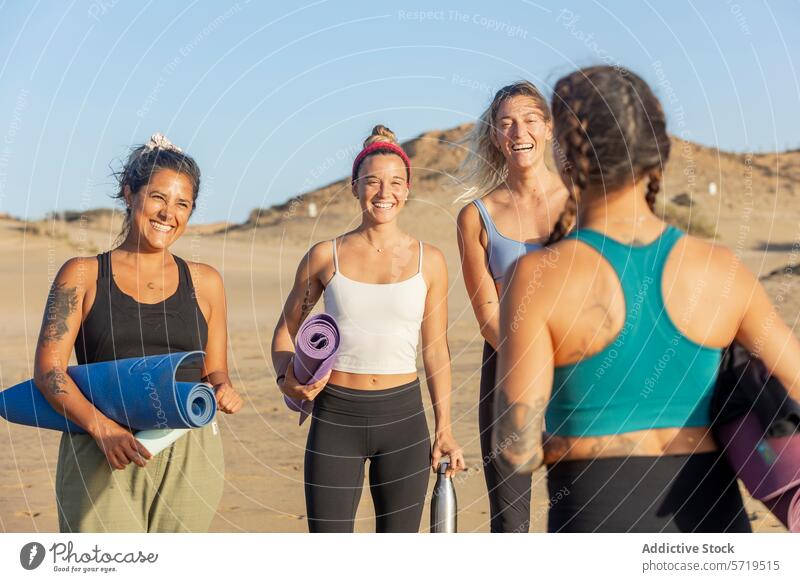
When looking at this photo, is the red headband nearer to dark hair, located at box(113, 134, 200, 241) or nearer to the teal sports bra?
dark hair, located at box(113, 134, 200, 241)

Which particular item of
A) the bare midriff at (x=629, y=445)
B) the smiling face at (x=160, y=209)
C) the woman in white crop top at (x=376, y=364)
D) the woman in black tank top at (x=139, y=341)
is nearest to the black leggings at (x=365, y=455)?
the woman in white crop top at (x=376, y=364)

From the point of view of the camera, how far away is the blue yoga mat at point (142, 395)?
13.0 ft

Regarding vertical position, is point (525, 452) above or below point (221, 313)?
below

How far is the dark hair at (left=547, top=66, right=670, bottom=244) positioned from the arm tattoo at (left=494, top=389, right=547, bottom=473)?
619 mm

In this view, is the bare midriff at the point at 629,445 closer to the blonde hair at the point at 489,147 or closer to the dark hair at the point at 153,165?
the dark hair at the point at 153,165

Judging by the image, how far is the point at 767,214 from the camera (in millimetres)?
31516

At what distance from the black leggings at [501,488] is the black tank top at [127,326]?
132cm

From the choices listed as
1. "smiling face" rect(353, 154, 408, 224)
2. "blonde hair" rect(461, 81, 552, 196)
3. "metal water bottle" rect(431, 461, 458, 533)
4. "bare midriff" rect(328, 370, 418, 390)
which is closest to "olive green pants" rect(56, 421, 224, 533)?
"bare midriff" rect(328, 370, 418, 390)

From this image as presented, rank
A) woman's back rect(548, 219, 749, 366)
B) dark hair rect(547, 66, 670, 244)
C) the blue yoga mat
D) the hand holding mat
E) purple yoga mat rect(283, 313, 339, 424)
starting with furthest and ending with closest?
purple yoga mat rect(283, 313, 339, 424), the hand holding mat, the blue yoga mat, dark hair rect(547, 66, 670, 244), woman's back rect(548, 219, 749, 366)

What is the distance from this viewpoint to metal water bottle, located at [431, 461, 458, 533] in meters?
4.65

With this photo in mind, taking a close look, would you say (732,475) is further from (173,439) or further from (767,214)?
(767,214)

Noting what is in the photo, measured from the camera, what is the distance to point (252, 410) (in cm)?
1137
